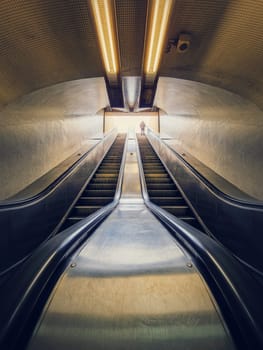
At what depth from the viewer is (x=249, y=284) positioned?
1.10 metres

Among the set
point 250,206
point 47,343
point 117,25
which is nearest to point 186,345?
point 47,343

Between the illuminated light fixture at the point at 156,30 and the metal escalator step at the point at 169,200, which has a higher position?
the illuminated light fixture at the point at 156,30

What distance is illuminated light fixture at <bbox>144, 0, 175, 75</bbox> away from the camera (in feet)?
7.15

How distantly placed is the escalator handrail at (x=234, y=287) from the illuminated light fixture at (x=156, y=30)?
255cm

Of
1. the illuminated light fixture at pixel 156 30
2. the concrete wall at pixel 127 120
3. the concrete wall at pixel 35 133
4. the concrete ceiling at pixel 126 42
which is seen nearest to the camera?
the concrete ceiling at pixel 126 42

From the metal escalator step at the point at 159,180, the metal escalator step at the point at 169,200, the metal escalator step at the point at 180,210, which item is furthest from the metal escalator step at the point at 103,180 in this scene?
the metal escalator step at the point at 180,210

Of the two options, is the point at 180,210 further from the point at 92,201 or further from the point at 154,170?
the point at 154,170

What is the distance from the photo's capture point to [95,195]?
4.72 meters

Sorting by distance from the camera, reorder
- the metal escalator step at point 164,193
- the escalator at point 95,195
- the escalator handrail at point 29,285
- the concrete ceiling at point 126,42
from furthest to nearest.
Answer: the metal escalator step at point 164,193
the escalator at point 95,195
the concrete ceiling at point 126,42
the escalator handrail at point 29,285

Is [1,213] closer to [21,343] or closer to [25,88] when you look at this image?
[21,343]

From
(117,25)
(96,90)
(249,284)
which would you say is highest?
(96,90)

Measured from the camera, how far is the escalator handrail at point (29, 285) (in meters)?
0.86

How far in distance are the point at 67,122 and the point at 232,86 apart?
16.0 ft

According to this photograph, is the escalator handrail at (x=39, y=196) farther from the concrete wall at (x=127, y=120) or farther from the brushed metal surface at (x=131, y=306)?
the concrete wall at (x=127, y=120)
